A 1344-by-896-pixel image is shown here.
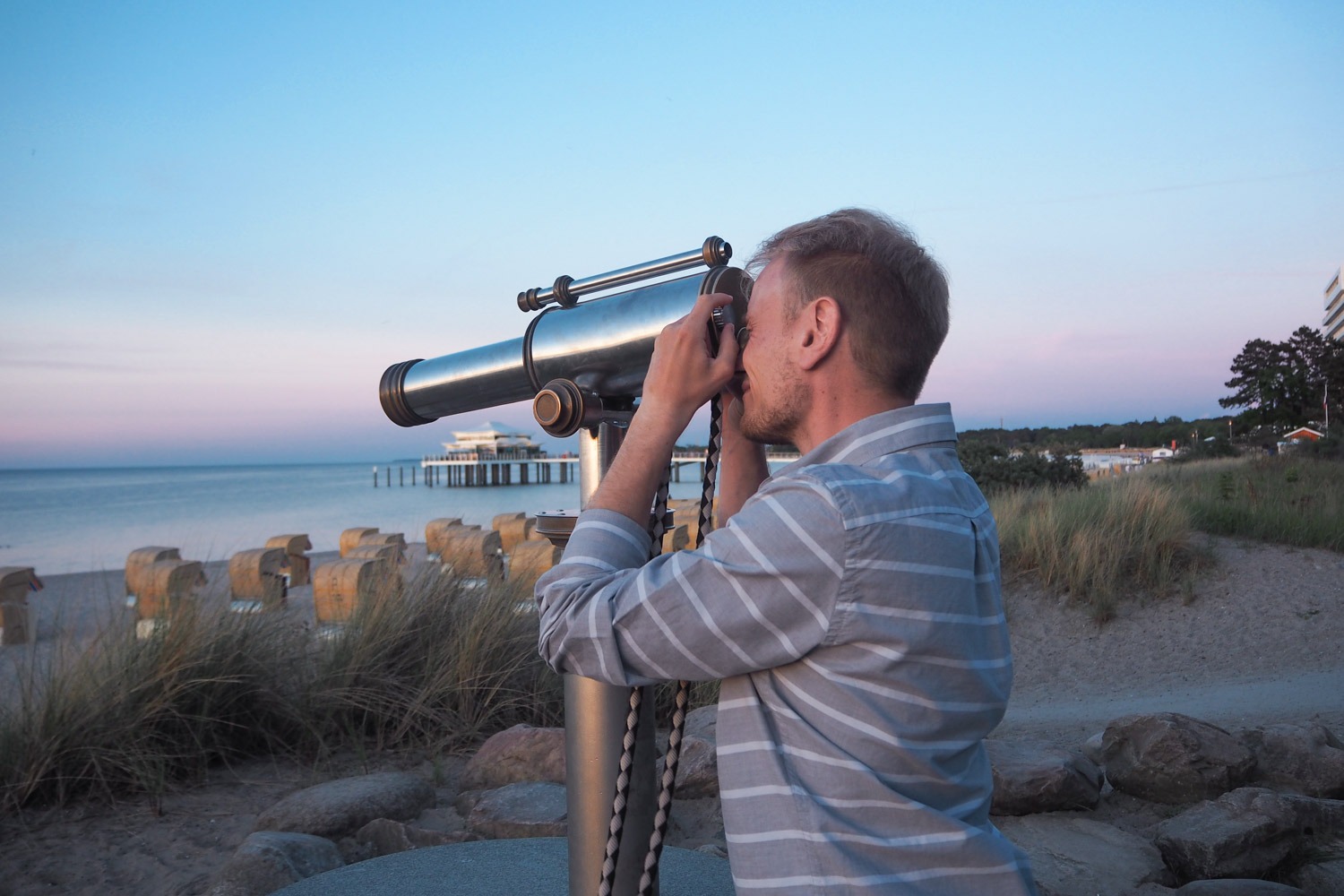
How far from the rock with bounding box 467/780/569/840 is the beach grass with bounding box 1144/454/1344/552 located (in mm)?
7347

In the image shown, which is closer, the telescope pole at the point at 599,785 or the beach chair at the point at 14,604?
the telescope pole at the point at 599,785

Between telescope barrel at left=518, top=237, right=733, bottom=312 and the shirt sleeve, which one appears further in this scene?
telescope barrel at left=518, top=237, right=733, bottom=312

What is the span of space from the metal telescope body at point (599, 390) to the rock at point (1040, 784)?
5.75ft

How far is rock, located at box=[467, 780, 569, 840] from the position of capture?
281 centimetres

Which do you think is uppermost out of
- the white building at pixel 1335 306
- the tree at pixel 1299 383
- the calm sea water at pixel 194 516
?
the white building at pixel 1335 306

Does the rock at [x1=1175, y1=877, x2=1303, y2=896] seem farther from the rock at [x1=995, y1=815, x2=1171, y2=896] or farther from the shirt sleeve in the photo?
the shirt sleeve

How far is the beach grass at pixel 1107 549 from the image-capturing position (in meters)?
7.10

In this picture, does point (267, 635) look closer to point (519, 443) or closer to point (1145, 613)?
point (1145, 613)

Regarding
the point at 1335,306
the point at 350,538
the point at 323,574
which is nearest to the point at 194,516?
the point at 350,538

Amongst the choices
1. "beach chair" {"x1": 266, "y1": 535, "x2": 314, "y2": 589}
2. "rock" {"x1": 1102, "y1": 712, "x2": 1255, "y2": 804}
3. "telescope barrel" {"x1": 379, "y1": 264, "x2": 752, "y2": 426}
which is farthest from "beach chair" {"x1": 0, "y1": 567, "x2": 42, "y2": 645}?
"rock" {"x1": 1102, "y1": 712, "x2": 1255, "y2": 804}

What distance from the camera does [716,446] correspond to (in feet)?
4.60

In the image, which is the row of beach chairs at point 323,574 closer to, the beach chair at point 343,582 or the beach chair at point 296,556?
the beach chair at point 343,582

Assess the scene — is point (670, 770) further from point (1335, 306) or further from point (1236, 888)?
point (1335, 306)

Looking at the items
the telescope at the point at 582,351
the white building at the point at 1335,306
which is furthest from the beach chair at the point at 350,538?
the white building at the point at 1335,306
